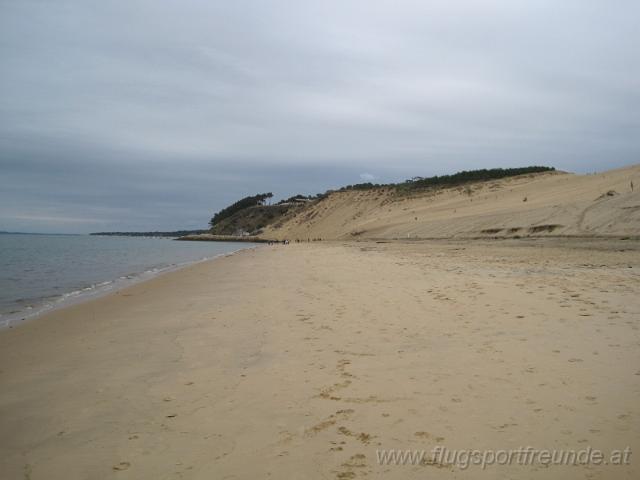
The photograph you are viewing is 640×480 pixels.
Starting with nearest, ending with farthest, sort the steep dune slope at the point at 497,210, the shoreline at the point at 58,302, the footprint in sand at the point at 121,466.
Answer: the footprint in sand at the point at 121,466
the shoreline at the point at 58,302
the steep dune slope at the point at 497,210

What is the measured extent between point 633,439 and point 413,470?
1459 millimetres

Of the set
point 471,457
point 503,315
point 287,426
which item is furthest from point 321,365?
point 503,315

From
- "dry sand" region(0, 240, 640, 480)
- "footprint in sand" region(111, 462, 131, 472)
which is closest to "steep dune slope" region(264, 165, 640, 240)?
"dry sand" region(0, 240, 640, 480)

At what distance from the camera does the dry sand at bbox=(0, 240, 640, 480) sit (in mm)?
2812

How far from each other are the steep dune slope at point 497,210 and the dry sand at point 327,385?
11.6 meters

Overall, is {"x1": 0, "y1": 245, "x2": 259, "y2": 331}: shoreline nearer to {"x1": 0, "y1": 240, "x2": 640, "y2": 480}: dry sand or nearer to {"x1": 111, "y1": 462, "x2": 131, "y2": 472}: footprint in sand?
{"x1": 0, "y1": 240, "x2": 640, "y2": 480}: dry sand

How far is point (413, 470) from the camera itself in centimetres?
256

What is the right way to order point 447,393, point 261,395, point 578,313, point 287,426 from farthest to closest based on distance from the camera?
point 578,313 → point 261,395 → point 447,393 → point 287,426

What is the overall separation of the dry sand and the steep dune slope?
1160 cm

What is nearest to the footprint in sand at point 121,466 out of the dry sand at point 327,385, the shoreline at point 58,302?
the dry sand at point 327,385

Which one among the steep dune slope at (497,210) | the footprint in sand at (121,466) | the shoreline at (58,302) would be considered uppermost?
the steep dune slope at (497,210)

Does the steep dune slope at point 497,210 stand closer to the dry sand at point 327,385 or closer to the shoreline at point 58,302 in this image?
the dry sand at point 327,385

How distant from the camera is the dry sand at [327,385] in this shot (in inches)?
111

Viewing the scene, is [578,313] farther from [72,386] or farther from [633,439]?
[72,386]
